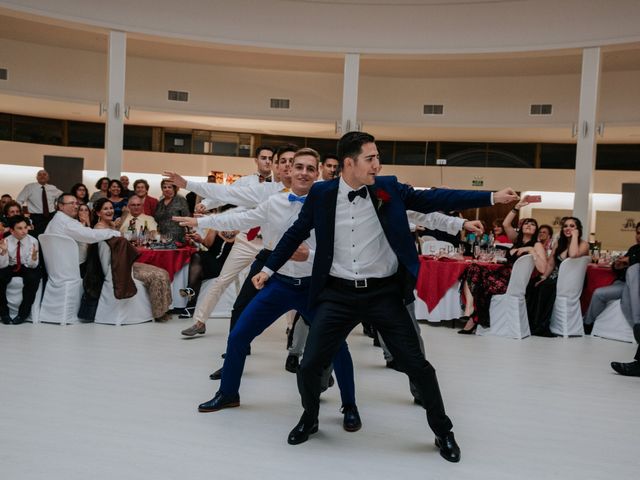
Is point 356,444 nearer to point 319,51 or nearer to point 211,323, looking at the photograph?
point 211,323

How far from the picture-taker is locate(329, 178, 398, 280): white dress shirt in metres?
3.33

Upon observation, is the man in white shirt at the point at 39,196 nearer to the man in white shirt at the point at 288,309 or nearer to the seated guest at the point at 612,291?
the man in white shirt at the point at 288,309

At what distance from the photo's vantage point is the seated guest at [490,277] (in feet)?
23.7

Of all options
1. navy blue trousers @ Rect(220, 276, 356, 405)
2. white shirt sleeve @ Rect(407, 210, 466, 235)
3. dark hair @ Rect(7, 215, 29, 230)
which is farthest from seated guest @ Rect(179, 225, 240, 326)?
white shirt sleeve @ Rect(407, 210, 466, 235)

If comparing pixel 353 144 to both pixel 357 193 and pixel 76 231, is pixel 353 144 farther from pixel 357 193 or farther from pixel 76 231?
pixel 76 231

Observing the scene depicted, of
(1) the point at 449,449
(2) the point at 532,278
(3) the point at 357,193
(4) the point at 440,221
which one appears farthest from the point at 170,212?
(1) the point at 449,449

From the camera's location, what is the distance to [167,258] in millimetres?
7441

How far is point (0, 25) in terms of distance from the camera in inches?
482

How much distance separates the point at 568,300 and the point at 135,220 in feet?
16.5

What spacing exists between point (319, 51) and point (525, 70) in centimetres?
470

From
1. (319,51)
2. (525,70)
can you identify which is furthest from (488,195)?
(525,70)

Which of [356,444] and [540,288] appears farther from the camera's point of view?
[540,288]

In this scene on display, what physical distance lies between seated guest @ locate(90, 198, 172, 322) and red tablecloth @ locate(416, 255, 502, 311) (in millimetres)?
2863

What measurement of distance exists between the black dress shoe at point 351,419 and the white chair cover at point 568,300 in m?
4.22
